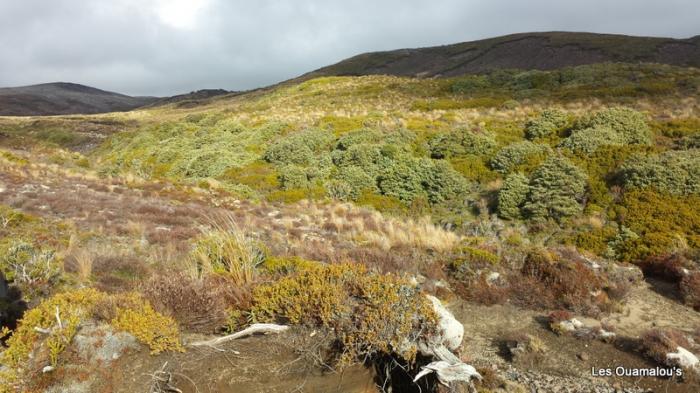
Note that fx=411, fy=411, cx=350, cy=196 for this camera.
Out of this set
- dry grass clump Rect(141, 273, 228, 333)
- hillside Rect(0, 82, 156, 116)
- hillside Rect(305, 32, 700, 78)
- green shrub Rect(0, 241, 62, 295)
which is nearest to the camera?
dry grass clump Rect(141, 273, 228, 333)

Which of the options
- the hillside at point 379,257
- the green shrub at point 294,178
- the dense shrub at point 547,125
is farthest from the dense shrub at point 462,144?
the green shrub at point 294,178

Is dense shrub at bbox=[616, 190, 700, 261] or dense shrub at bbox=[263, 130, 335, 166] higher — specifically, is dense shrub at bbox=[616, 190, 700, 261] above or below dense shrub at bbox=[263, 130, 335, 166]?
below

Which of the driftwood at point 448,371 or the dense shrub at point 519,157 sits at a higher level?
the dense shrub at point 519,157

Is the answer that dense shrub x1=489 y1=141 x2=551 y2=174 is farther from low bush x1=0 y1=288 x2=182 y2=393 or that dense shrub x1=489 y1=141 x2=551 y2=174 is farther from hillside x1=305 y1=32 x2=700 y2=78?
hillside x1=305 y1=32 x2=700 y2=78

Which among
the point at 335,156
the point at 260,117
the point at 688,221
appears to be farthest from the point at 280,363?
the point at 260,117

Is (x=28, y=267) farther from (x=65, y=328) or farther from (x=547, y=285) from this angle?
(x=547, y=285)

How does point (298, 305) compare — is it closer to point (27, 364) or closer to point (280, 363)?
point (280, 363)

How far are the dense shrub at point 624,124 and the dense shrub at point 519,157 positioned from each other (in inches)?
94.1

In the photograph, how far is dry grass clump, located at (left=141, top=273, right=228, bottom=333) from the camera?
177 inches

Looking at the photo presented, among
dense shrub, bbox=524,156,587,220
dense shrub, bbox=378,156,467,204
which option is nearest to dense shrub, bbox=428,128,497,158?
dense shrub, bbox=378,156,467,204

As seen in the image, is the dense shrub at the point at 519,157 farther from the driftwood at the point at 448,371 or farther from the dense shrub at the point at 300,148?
the driftwood at the point at 448,371

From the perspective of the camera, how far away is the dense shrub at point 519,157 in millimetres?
16312

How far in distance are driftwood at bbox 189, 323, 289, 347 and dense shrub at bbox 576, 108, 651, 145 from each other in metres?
17.0

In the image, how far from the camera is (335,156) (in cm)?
2131
